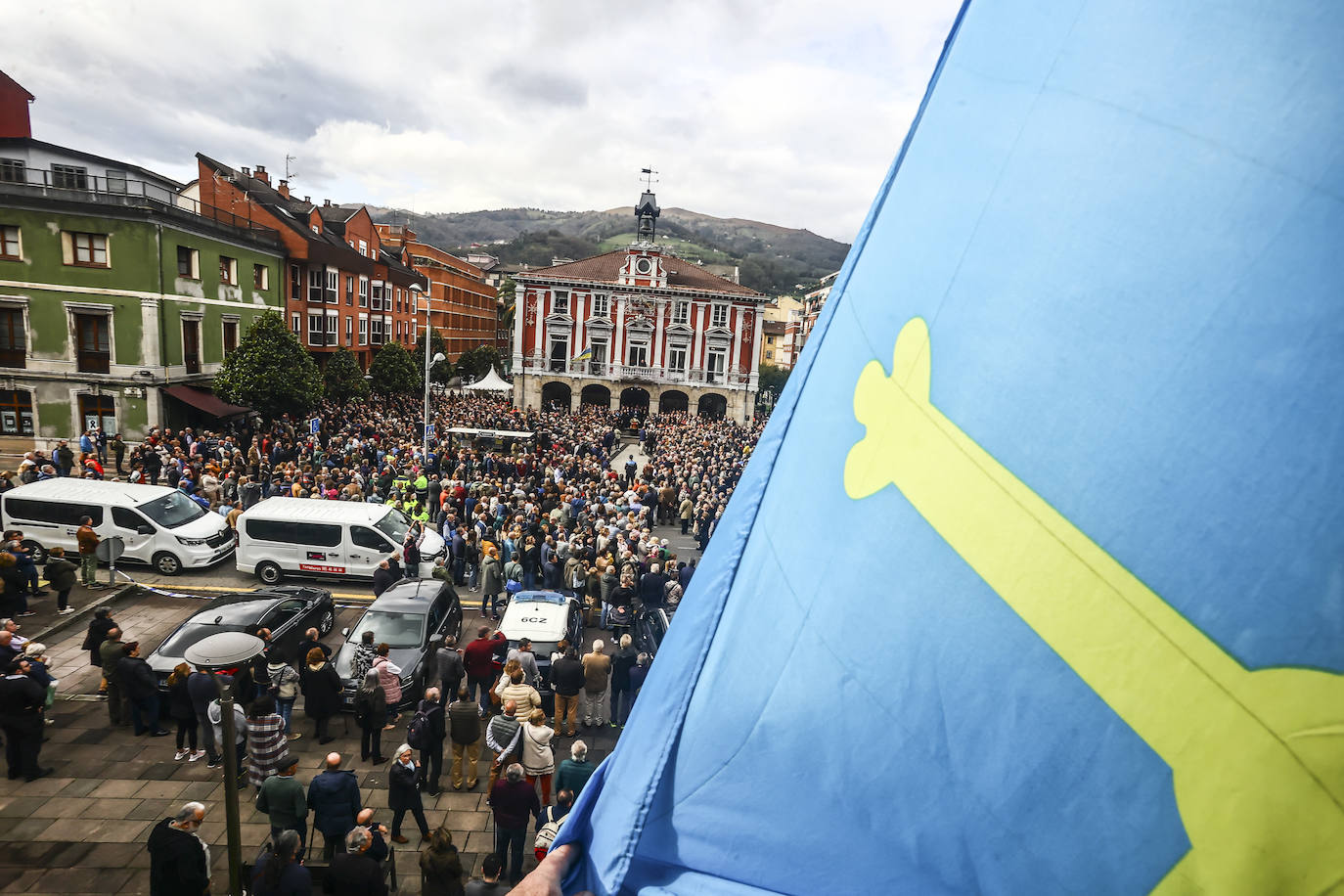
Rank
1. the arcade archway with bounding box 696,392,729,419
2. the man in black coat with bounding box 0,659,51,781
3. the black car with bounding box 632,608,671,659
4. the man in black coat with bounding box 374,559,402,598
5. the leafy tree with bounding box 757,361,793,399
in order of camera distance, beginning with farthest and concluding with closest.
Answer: the leafy tree with bounding box 757,361,793,399
the arcade archway with bounding box 696,392,729,419
the man in black coat with bounding box 374,559,402,598
the black car with bounding box 632,608,671,659
the man in black coat with bounding box 0,659,51,781

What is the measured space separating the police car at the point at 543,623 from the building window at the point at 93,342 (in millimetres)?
21631

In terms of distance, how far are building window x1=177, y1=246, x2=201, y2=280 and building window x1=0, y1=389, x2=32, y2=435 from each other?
6.31 meters

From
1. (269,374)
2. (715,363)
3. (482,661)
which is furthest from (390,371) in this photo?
(482,661)

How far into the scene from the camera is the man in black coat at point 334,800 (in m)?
6.31

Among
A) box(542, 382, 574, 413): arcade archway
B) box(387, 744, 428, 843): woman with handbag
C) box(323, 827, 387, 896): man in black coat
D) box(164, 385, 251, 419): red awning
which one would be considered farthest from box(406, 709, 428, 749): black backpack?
box(542, 382, 574, 413): arcade archway

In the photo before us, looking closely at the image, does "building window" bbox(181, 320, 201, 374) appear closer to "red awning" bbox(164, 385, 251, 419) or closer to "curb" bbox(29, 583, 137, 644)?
"red awning" bbox(164, 385, 251, 419)

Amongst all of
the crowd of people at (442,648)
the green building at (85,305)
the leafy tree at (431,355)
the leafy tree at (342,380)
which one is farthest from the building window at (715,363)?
the green building at (85,305)

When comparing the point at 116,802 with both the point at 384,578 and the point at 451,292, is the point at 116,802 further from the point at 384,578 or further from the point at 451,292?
the point at 451,292

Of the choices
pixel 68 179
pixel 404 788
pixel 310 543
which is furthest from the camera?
pixel 68 179

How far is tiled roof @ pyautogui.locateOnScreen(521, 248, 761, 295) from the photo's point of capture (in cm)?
4794

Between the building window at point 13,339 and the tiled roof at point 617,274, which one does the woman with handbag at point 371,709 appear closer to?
the building window at point 13,339

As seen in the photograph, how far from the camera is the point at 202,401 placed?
26.0 meters

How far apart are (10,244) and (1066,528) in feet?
105

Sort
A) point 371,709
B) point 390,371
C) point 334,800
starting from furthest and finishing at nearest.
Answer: point 390,371
point 371,709
point 334,800
